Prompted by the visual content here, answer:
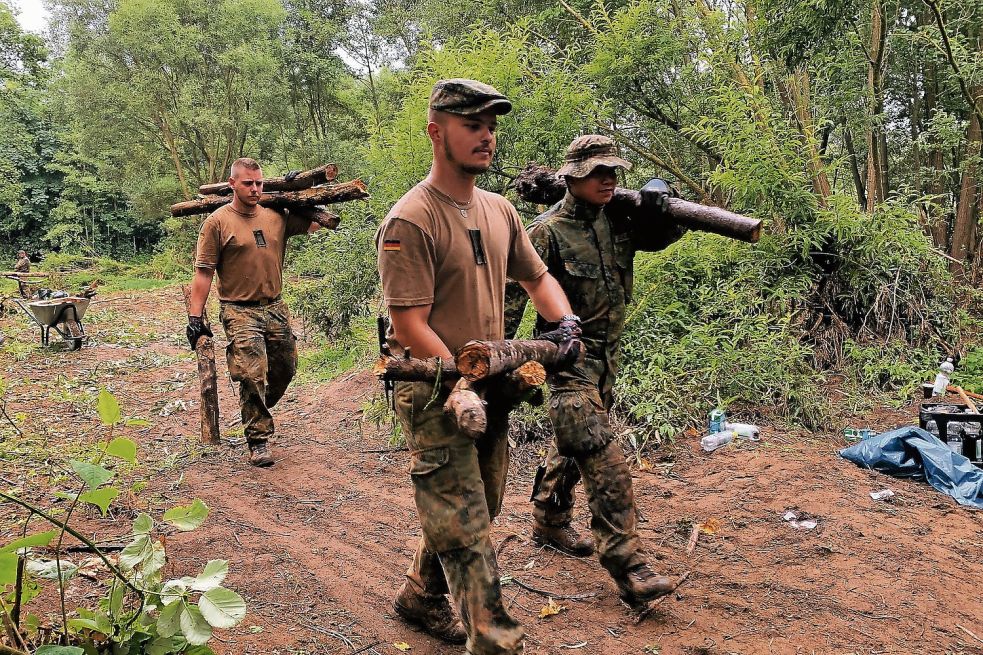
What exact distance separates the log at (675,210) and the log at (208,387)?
10.6 feet

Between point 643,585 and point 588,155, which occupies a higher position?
point 588,155

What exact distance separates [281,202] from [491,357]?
4.35m

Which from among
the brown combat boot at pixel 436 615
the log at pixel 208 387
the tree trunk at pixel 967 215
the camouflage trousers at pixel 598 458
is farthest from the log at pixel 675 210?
the tree trunk at pixel 967 215

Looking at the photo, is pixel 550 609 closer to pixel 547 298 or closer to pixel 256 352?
pixel 547 298

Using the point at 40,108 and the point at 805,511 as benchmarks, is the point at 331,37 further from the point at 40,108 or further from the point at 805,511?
the point at 805,511

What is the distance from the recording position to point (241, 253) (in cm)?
577

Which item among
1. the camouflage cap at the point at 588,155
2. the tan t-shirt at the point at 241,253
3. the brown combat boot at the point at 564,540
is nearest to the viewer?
the camouflage cap at the point at 588,155

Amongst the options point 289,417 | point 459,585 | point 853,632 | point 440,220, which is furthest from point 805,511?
point 289,417

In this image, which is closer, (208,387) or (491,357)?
(491,357)

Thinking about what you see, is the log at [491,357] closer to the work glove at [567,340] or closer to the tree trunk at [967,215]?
the work glove at [567,340]

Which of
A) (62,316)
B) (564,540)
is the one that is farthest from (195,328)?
(62,316)

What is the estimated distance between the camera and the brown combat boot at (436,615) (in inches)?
126

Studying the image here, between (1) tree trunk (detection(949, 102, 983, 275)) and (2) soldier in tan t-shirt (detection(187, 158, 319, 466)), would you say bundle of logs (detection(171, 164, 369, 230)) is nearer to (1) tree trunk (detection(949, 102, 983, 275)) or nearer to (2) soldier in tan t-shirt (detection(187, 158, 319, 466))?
(2) soldier in tan t-shirt (detection(187, 158, 319, 466))

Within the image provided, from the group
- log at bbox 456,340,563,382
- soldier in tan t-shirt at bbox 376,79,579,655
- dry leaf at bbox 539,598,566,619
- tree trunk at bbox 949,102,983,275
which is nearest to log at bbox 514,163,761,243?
soldier in tan t-shirt at bbox 376,79,579,655
